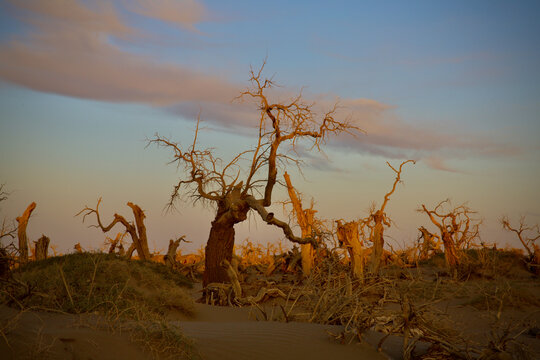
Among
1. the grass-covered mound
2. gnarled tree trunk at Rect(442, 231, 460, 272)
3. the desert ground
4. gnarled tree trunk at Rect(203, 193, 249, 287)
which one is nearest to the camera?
the desert ground

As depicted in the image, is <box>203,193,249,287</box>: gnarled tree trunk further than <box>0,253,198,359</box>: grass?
Yes

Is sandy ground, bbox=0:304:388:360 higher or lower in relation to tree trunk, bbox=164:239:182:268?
lower

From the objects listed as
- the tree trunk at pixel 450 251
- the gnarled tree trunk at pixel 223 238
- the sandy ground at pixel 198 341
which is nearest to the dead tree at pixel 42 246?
the gnarled tree trunk at pixel 223 238

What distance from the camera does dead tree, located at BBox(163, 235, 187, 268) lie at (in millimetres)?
21062

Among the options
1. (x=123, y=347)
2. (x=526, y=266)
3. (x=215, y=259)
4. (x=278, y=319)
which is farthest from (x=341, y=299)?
(x=526, y=266)

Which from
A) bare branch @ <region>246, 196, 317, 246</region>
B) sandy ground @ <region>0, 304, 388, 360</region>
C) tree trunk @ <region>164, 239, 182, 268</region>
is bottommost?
sandy ground @ <region>0, 304, 388, 360</region>

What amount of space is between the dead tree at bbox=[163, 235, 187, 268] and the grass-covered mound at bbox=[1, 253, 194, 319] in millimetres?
4240

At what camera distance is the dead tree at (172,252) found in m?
21.1

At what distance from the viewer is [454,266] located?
20250mm

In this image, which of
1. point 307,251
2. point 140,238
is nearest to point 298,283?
point 307,251

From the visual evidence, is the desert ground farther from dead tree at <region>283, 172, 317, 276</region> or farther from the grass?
dead tree at <region>283, 172, 317, 276</region>

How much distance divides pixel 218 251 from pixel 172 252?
675 centimetres

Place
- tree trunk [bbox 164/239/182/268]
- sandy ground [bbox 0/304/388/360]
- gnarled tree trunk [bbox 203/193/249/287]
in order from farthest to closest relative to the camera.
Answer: tree trunk [bbox 164/239/182/268] → gnarled tree trunk [bbox 203/193/249/287] → sandy ground [bbox 0/304/388/360]

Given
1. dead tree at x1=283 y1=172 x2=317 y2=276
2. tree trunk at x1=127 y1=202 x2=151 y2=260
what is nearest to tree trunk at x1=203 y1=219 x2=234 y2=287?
dead tree at x1=283 y1=172 x2=317 y2=276
